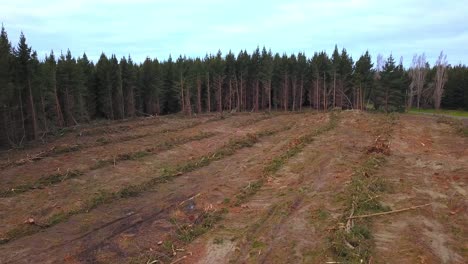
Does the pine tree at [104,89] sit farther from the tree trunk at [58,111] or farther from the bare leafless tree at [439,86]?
the bare leafless tree at [439,86]

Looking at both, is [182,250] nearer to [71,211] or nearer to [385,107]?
[71,211]

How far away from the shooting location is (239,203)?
17953mm

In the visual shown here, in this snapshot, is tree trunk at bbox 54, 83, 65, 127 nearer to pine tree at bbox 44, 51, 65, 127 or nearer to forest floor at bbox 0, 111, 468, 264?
pine tree at bbox 44, 51, 65, 127

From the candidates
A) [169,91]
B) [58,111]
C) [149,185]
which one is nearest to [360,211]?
[149,185]

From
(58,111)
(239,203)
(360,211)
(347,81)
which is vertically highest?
(347,81)

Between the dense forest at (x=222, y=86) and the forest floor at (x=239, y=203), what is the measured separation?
25722 millimetres

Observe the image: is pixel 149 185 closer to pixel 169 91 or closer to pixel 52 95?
pixel 52 95

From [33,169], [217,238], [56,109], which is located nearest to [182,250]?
[217,238]

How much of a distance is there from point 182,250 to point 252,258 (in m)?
2.47

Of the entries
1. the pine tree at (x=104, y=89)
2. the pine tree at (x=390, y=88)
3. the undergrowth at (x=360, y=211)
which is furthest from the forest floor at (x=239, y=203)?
the pine tree at (x=390, y=88)

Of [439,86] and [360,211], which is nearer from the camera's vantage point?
[360,211]

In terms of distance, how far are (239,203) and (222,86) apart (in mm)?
65705

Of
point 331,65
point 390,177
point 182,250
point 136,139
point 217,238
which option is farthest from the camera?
point 331,65

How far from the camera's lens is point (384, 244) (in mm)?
12938
